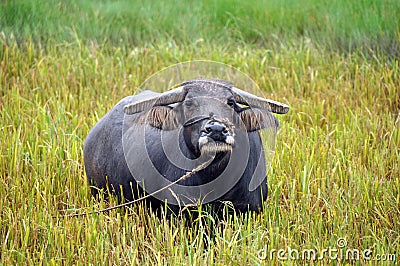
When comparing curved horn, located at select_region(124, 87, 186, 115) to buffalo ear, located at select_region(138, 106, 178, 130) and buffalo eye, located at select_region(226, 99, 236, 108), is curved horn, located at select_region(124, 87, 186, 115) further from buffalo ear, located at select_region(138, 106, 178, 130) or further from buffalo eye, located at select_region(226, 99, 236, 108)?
buffalo eye, located at select_region(226, 99, 236, 108)

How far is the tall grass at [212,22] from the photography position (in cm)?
709

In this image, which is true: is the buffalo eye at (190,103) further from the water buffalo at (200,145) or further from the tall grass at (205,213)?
the tall grass at (205,213)

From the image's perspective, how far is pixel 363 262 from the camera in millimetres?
3322

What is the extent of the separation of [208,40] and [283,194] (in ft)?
11.0

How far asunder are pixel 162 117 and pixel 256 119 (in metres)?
0.55

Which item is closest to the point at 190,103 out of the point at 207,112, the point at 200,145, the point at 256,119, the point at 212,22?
the point at 207,112

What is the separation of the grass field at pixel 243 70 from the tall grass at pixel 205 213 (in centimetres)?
1

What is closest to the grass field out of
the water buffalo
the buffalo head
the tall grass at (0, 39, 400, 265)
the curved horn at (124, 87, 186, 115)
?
the tall grass at (0, 39, 400, 265)

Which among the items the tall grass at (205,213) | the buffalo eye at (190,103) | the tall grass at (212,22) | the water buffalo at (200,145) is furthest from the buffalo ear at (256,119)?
the tall grass at (212,22)

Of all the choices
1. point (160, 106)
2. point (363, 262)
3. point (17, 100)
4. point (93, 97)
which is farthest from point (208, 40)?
point (363, 262)

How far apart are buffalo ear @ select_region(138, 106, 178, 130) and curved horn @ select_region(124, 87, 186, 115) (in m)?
0.03

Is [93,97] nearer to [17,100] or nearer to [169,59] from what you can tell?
[17,100]

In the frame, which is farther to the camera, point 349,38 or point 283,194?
point 349,38

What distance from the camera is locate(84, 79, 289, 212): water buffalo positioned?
3594 millimetres
